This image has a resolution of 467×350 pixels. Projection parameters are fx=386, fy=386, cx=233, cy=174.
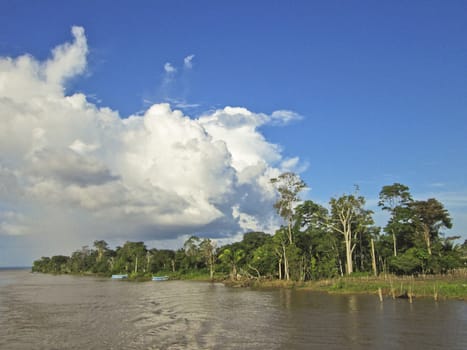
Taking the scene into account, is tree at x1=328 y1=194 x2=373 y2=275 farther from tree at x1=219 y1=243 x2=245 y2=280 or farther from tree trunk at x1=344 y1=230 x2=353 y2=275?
tree at x1=219 y1=243 x2=245 y2=280

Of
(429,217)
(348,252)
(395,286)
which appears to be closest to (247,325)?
(395,286)

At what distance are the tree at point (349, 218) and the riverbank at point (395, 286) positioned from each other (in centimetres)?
669

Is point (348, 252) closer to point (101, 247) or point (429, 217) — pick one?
point (429, 217)

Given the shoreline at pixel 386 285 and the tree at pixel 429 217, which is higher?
the tree at pixel 429 217

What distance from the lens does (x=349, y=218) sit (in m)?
52.3

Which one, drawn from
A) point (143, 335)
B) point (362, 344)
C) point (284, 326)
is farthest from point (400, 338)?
point (143, 335)

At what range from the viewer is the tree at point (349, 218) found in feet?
169

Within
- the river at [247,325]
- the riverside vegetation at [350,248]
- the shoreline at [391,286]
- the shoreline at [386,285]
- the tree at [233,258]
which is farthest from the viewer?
the tree at [233,258]

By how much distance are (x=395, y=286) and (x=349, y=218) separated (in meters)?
16.6

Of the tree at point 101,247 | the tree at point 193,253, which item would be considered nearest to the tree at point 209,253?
the tree at point 193,253

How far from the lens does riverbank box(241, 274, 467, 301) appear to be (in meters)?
32.4

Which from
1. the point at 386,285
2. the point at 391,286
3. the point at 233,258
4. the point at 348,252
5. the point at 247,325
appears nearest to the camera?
the point at 247,325

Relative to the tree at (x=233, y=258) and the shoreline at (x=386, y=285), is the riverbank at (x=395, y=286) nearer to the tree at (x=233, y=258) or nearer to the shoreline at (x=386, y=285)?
the shoreline at (x=386, y=285)

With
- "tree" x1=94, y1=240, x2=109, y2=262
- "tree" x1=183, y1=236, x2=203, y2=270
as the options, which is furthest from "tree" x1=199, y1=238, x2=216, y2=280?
"tree" x1=94, y1=240, x2=109, y2=262
